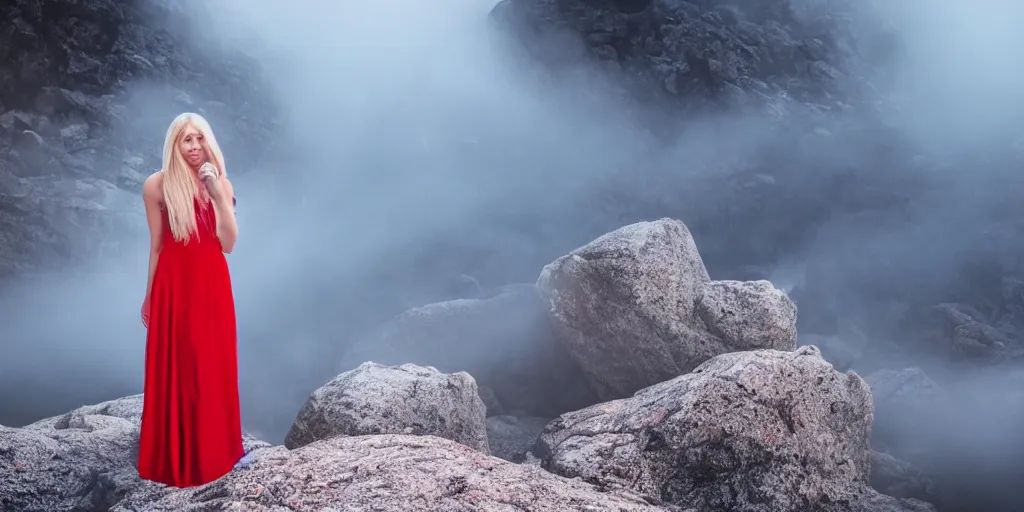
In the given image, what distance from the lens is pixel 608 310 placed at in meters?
9.99

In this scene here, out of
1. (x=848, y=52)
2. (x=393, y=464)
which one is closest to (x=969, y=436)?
(x=393, y=464)

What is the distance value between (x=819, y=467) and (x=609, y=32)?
3286 cm

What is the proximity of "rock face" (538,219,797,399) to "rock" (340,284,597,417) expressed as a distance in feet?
5.74

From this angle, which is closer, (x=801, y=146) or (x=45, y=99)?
(x=45, y=99)

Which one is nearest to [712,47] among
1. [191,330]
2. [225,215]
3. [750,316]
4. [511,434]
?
[511,434]

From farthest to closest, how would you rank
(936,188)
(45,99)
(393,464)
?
(936,188)
(45,99)
(393,464)

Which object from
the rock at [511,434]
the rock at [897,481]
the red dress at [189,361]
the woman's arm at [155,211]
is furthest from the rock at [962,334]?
the woman's arm at [155,211]

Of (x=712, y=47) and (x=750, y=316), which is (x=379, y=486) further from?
(x=712, y=47)

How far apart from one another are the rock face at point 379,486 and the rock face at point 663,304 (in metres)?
4.80

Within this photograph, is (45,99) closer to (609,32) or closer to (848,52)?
(609,32)

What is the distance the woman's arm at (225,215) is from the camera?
169 inches

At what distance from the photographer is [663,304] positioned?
9.66 m

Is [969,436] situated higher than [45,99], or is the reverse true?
Answer: [45,99]

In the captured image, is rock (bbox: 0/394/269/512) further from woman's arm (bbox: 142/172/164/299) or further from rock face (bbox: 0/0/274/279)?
rock face (bbox: 0/0/274/279)
